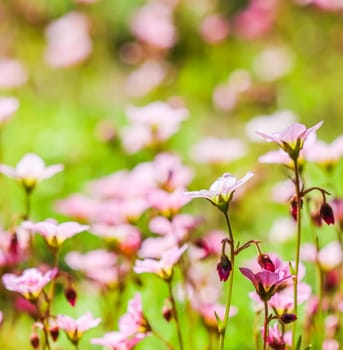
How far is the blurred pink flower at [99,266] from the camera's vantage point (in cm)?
165

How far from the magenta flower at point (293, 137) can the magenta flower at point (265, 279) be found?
0.18 m

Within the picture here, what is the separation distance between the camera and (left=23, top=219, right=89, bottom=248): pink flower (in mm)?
1307

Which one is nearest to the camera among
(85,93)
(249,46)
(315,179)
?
(315,179)

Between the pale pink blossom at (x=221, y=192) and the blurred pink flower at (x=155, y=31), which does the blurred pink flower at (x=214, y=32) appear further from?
the pale pink blossom at (x=221, y=192)

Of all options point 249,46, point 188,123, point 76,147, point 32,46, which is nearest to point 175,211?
point 76,147

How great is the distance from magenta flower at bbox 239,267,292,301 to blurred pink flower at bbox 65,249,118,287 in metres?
0.57

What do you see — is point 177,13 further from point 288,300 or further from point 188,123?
point 288,300

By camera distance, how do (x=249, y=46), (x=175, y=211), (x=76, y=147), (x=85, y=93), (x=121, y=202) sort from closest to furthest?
(x=175, y=211)
(x=121, y=202)
(x=76, y=147)
(x=85, y=93)
(x=249, y=46)

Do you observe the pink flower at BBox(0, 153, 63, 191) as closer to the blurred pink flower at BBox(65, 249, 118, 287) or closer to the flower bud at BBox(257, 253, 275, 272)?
the blurred pink flower at BBox(65, 249, 118, 287)

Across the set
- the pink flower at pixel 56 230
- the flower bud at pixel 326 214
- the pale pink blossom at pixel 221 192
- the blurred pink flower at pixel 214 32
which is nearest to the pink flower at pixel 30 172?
the pink flower at pixel 56 230

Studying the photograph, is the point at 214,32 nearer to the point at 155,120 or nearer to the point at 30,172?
the point at 155,120

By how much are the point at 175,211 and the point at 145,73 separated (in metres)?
2.33

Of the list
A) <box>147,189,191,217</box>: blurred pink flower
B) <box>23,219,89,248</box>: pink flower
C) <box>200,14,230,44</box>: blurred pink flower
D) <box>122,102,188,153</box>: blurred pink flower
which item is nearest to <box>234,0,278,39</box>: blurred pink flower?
<box>200,14,230,44</box>: blurred pink flower

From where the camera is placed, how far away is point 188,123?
360 cm
